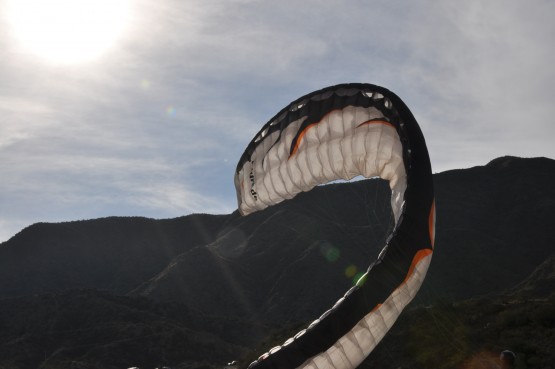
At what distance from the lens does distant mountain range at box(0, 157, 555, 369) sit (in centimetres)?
4369

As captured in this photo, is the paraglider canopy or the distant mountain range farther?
the distant mountain range

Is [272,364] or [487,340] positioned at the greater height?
[272,364]

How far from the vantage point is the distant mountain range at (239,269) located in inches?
1720

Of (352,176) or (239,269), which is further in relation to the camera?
(239,269)

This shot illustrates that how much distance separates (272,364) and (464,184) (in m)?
82.1

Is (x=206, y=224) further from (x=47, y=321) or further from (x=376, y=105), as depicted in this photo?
(x=376, y=105)

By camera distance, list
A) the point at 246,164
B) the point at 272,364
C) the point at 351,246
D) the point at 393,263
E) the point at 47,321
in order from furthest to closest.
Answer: the point at 351,246 → the point at 47,321 → the point at 246,164 → the point at 393,263 → the point at 272,364

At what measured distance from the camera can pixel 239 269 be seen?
74.1m

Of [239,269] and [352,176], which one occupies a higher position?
[239,269]

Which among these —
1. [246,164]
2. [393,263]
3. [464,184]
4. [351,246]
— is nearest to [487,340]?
[246,164]

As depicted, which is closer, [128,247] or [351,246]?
[351,246]

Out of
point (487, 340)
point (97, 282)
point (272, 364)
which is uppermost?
point (97, 282)

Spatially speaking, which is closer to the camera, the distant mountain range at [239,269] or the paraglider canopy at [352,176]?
the paraglider canopy at [352,176]

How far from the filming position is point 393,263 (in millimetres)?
8828
